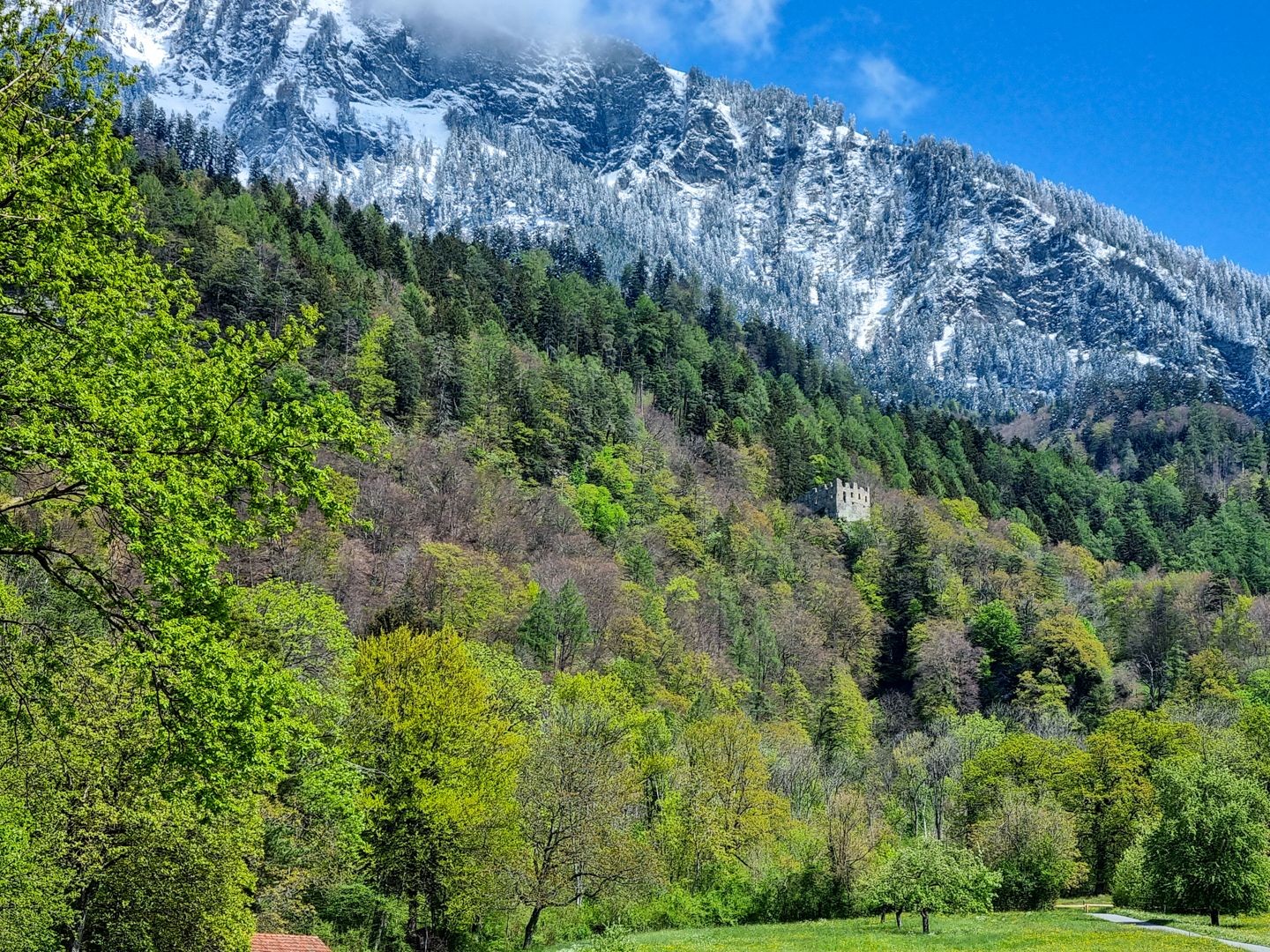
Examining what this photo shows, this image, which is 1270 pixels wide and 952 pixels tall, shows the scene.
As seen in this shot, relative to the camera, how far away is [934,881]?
132 feet

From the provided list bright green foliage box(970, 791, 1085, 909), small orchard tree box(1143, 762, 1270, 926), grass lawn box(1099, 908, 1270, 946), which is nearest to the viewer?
grass lawn box(1099, 908, 1270, 946)

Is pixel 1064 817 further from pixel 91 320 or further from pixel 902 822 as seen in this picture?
pixel 91 320

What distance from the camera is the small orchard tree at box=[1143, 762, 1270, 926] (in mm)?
37156

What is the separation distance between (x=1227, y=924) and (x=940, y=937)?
11877mm

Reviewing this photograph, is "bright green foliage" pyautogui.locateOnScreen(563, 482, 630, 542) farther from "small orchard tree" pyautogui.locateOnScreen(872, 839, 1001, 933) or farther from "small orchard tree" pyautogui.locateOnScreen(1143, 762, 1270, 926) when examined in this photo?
"small orchard tree" pyautogui.locateOnScreen(1143, 762, 1270, 926)

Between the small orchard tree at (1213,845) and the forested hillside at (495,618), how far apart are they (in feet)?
0.88

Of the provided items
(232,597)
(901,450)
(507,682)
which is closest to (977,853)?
(507,682)

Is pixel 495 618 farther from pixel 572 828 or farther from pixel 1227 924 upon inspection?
pixel 1227 924

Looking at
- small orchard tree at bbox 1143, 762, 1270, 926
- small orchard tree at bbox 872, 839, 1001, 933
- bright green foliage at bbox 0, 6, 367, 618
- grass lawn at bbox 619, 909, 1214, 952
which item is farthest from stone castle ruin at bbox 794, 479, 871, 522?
bright green foliage at bbox 0, 6, 367, 618

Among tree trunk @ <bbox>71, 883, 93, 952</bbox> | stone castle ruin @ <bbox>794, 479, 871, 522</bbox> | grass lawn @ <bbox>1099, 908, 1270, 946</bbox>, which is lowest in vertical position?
grass lawn @ <bbox>1099, 908, 1270, 946</bbox>

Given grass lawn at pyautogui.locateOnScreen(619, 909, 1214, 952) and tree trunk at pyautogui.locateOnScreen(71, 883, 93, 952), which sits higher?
tree trunk at pyautogui.locateOnScreen(71, 883, 93, 952)

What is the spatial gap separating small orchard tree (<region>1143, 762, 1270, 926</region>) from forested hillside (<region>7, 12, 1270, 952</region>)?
0.27m

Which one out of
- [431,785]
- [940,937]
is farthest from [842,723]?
[431,785]

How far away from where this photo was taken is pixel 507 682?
151 ft
